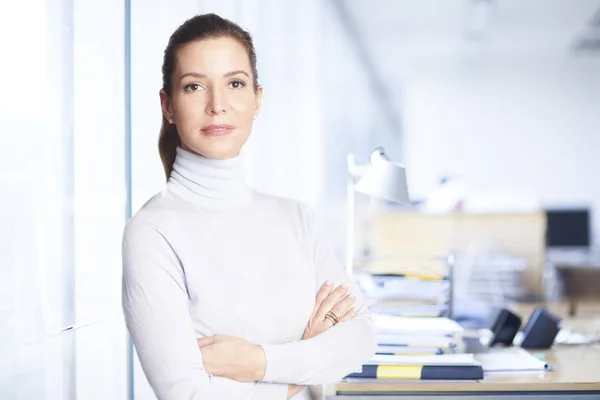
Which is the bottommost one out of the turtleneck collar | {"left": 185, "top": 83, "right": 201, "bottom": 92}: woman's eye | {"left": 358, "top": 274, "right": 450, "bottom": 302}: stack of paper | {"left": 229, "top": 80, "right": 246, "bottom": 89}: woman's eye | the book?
the book

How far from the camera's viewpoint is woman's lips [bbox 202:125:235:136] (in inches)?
46.2

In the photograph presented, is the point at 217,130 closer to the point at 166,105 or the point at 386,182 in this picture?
the point at 166,105

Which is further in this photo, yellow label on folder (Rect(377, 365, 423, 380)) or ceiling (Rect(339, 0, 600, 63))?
ceiling (Rect(339, 0, 600, 63))

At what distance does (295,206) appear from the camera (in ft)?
4.42

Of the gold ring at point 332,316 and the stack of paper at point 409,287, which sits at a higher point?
the gold ring at point 332,316

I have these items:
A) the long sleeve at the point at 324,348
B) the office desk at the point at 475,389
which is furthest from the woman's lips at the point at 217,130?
the office desk at the point at 475,389

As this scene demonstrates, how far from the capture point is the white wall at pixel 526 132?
9.42m

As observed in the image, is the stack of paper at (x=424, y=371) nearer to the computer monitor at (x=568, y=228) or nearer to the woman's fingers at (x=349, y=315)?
the woman's fingers at (x=349, y=315)

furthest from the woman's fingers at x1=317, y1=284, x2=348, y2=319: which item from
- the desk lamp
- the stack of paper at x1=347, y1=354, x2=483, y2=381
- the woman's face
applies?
the desk lamp

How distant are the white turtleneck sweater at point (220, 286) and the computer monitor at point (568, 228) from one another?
22.0 ft

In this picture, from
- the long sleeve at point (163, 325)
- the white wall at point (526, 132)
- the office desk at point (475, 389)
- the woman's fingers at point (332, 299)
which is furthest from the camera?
the white wall at point (526, 132)

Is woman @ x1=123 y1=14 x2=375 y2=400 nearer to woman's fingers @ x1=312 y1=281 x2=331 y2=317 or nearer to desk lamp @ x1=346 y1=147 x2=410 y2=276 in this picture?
woman's fingers @ x1=312 y1=281 x2=331 y2=317

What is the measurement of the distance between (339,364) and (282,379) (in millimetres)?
124

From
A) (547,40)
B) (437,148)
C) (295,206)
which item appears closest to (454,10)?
(547,40)
